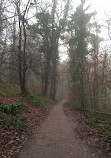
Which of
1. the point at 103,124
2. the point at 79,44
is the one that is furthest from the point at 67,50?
the point at 103,124

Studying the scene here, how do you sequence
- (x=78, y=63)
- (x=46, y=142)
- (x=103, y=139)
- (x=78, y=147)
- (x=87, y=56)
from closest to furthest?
(x=78, y=147) < (x=46, y=142) < (x=103, y=139) < (x=78, y=63) < (x=87, y=56)

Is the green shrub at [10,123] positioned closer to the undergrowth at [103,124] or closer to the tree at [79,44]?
the undergrowth at [103,124]

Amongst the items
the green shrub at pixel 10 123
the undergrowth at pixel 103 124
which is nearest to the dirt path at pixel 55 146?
the green shrub at pixel 10 123

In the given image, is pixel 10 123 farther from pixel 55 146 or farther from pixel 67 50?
pixel 67 50

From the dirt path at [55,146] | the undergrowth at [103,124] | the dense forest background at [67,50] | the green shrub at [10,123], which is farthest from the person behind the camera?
the dense forest background at [67,50]

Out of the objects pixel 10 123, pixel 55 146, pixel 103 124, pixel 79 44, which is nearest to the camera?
pixel 55 146

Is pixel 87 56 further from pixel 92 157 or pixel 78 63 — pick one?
pixel 92 157

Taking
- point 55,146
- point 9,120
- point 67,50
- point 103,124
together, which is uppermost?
point 67,50

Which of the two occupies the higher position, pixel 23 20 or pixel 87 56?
pixel 23 20

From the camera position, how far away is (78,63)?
16906mm

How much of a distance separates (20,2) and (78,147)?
46.5 feet

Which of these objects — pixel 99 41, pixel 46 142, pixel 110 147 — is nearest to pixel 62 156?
pixel 46 142

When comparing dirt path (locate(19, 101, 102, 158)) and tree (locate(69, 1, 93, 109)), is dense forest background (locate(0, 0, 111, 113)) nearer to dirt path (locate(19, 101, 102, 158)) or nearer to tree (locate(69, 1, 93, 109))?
tree (locate(69, 1, 93, 109))

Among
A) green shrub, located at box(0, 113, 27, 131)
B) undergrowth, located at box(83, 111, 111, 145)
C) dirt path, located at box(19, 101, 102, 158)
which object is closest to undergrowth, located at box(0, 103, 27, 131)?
green shrub, located at box(0, 113, 27, 131)
